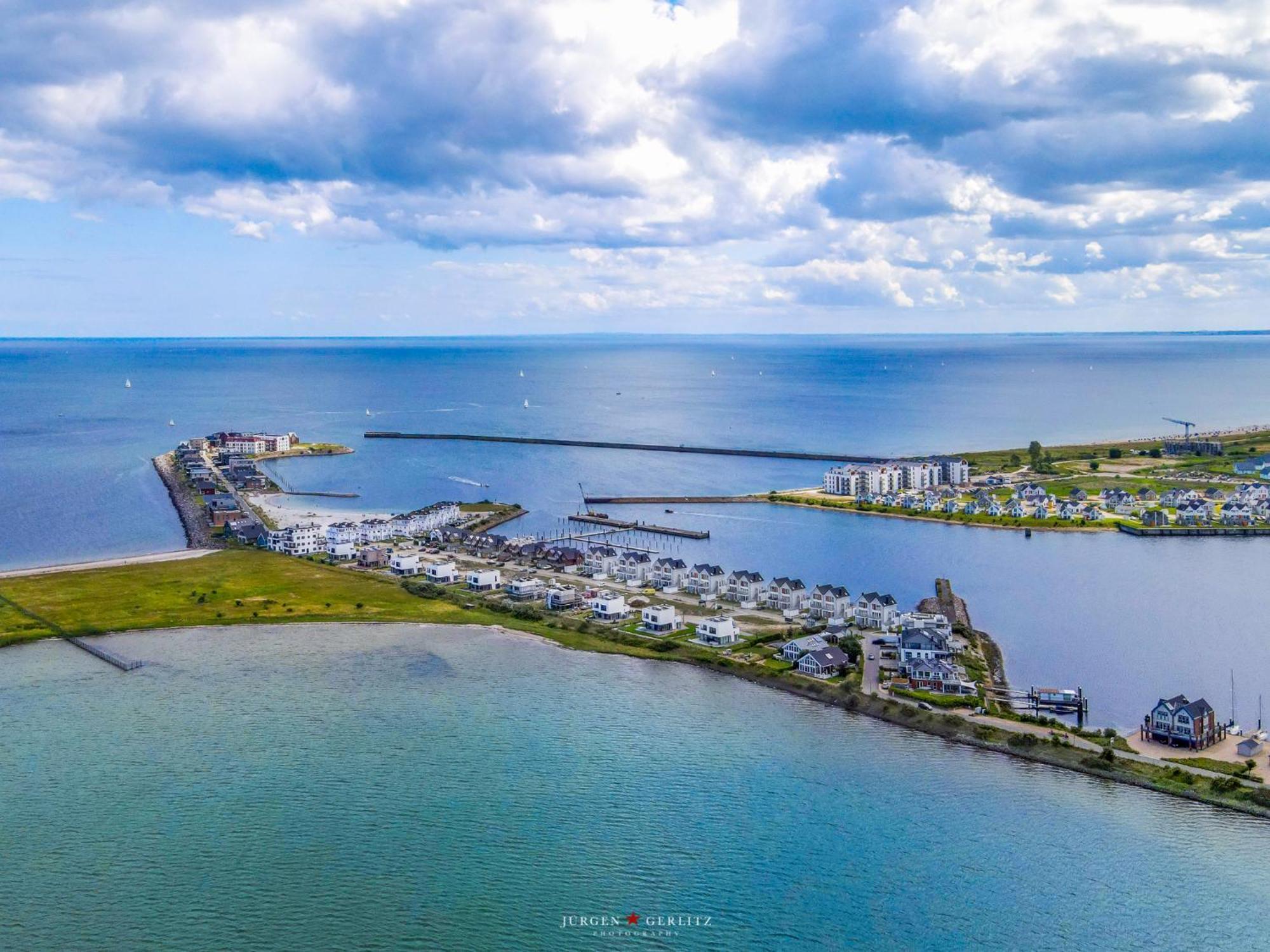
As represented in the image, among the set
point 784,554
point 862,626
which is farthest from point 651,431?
point 862,626

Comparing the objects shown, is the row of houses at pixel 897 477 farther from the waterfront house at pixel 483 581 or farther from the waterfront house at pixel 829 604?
the waterfront house at pixel 483 581

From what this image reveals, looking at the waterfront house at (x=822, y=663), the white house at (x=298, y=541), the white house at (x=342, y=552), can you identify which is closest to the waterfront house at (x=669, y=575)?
the waterfront house at (x=822, y=663)

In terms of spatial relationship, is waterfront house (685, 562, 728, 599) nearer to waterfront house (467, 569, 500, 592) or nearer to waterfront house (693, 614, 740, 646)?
waterfront house (693, 614, 740, 646)

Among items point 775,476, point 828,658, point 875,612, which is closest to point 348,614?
point 828,658

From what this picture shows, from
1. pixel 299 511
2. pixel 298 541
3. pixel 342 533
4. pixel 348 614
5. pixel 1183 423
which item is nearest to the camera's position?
pixel 348 614

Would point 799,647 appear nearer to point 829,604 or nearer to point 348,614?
point 829,604

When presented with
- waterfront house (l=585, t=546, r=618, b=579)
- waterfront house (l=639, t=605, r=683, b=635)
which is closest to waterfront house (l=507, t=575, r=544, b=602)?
waterfront house (l=585, t=546, r=618, b=579)

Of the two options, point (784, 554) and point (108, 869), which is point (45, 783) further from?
point (784, 554)
